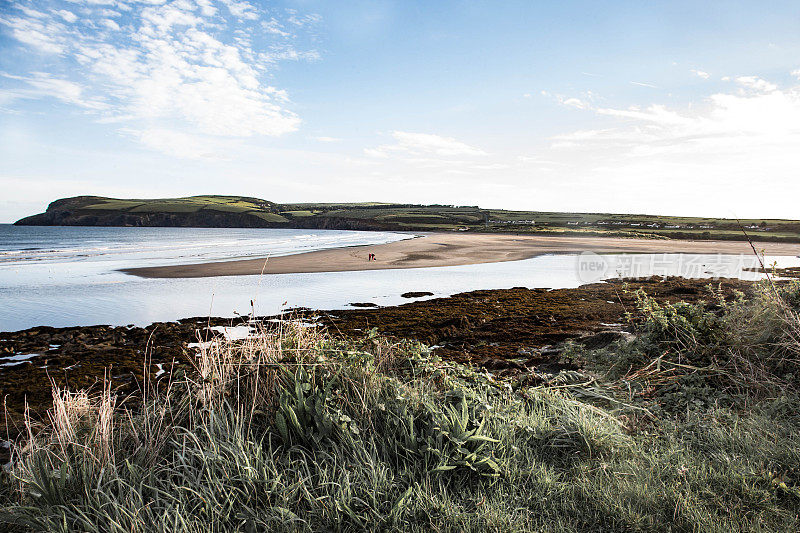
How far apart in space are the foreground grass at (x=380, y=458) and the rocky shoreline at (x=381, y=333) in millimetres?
1557

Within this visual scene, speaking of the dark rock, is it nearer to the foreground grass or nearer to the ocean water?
the ocean water

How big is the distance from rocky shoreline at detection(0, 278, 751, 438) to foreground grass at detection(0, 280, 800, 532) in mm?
1557

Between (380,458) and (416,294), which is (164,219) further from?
(380,458)

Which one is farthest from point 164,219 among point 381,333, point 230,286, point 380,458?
point 380,458

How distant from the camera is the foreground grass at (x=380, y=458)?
2.77m

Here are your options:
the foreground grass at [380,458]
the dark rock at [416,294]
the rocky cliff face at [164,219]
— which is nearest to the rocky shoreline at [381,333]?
the dark rock at [416,294]

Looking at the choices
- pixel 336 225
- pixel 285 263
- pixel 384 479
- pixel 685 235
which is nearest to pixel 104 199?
pixel 336 225

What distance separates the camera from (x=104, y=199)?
139 m

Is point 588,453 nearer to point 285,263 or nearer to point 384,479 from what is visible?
point 384,479

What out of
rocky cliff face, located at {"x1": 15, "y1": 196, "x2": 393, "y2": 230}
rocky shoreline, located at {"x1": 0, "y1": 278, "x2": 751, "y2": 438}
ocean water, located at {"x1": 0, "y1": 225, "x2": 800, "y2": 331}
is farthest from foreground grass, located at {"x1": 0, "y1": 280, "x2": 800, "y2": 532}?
rocky cliff face, located at {"x1": 15, "y1": 196, "x2": 393, "y2": 230}

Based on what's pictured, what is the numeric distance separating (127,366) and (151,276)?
556 inches

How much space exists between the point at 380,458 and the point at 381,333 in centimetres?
624

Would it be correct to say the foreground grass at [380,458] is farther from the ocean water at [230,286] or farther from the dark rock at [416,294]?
the dark rock at [416,294]

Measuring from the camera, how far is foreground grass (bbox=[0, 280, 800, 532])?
9.07 feet
